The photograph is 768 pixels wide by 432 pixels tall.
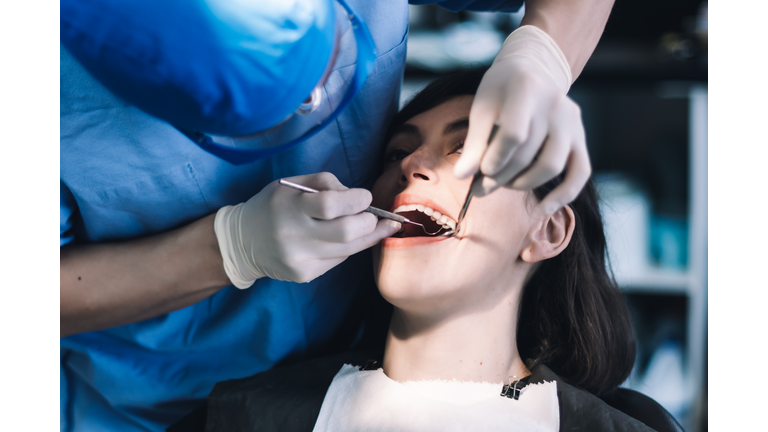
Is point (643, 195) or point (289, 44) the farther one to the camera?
point (643, 195)

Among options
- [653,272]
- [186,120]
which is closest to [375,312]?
[186,120]

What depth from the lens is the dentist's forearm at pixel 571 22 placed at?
879 mm

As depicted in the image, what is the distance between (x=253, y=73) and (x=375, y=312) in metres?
0.92

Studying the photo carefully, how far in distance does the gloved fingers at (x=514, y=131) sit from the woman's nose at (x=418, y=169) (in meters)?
0.29

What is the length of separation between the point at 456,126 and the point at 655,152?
1.70 metres

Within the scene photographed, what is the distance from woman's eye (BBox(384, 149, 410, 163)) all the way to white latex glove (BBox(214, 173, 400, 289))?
219 mm

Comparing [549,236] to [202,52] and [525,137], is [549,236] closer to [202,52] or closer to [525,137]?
[525,137]

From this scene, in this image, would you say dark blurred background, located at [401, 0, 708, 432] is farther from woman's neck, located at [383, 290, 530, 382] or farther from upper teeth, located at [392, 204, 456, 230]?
upper teeth, located at [392, 204, 456, 230]

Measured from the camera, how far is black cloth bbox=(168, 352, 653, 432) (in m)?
1.05

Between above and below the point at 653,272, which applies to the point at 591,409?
above

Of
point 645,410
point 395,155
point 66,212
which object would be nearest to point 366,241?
point 395,155
